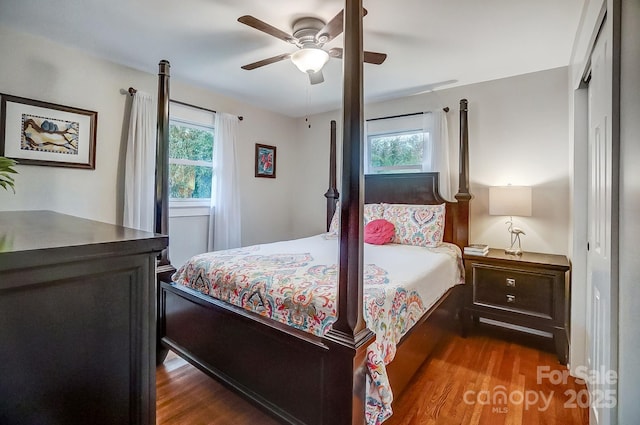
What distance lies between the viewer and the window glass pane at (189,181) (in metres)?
3.38

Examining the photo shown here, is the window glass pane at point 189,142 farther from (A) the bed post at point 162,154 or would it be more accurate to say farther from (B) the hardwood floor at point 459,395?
(B) the hardwood floor at point 459,395

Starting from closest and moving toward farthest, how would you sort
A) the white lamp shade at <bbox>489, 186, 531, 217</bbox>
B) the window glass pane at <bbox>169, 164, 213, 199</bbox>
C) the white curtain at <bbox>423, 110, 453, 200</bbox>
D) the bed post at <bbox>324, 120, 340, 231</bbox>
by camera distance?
the white lamp shade at <bbox>489, 186, 531, 217</bbox>
the white curtain at <bbox>423, 110, 453, 200</bbox>
the window glass pane at <bbox>169, 164, 213, 199</bbox>
the bed post at <bbox>324, 120, 340, 231</bbox>

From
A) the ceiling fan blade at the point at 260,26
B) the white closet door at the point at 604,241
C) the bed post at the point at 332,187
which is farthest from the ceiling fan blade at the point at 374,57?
the bed post at the point at 332,187

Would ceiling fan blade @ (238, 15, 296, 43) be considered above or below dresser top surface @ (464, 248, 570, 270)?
above

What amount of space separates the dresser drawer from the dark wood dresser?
8.77 ft

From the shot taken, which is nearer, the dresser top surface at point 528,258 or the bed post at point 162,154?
the bed post at point 162,154

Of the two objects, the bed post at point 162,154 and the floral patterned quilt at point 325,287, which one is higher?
the bed post at point 162,154

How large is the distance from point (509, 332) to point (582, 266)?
104 cm

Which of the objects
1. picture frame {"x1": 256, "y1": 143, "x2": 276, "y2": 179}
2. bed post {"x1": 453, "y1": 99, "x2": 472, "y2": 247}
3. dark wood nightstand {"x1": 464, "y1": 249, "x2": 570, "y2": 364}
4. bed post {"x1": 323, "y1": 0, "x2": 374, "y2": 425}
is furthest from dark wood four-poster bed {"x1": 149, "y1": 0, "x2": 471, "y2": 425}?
picture frame {"x1": 256, "y1": 143, "x2": 276, "y2": 179}

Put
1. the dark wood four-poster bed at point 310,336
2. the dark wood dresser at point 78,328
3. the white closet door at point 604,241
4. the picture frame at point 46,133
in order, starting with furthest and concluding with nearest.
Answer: the picture frame at point 46,133
the dark wood four-poster bed at point 310,336
the white closet door at point 604,241
the dark wood dresser at point 78,328

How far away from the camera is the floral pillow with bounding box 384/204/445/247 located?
117 inches

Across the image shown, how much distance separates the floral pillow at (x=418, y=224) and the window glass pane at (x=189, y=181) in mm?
2124

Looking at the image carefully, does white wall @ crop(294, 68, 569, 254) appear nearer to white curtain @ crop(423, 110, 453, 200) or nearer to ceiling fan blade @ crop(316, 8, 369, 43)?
white curtain @ crop(423, 110, 453, 200)

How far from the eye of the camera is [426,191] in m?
3.30
